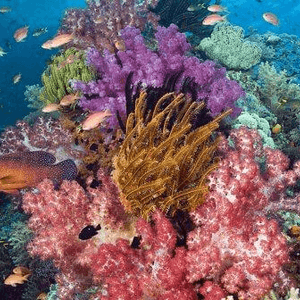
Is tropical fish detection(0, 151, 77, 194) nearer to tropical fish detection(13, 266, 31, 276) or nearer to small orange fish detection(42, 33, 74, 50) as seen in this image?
tropical fish detection(13, 266, 31, 276)

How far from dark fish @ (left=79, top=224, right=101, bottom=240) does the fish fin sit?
3.90 ft

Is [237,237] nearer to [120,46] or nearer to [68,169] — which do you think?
[68,169]

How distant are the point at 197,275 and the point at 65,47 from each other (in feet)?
19.1

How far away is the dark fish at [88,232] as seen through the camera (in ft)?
9.86

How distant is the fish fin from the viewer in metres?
4.07

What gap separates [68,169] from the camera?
411 cm

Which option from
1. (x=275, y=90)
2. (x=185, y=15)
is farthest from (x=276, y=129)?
(x=185, y=15)

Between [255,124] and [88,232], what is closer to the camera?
[88,232]

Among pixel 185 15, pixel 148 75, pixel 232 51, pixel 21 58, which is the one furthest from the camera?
pixel 21 58

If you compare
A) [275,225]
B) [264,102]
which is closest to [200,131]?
[275,225]

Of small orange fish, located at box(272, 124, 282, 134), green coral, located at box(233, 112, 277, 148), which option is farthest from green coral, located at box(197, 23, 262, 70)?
green coral, located at box(233, 112, 277, 148)

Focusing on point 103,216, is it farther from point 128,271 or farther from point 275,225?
point 275,225

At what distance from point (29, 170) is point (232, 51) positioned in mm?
6069

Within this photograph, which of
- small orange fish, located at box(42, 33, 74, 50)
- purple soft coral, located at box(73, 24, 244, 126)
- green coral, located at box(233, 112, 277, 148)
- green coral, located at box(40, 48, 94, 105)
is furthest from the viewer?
small orange fish, located at box(42, 33, 74, 50)
